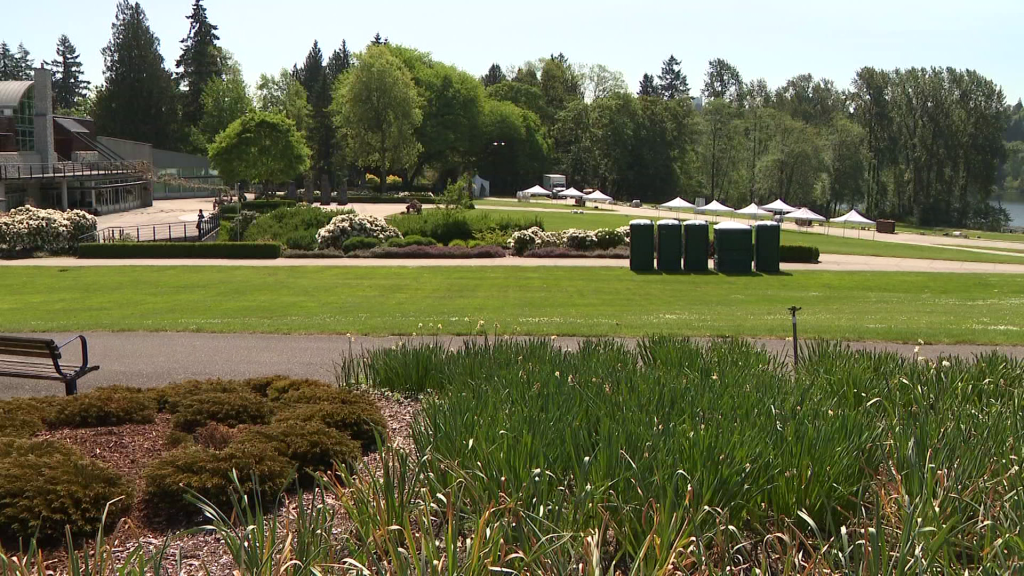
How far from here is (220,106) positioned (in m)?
91.5

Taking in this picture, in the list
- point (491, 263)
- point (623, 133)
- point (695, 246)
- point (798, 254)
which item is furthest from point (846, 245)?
point (623, 133)

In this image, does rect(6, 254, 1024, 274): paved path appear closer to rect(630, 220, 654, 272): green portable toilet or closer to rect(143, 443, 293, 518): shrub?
rect(630, 220, 654, 272): green portable toilet

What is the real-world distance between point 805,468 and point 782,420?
0.76m

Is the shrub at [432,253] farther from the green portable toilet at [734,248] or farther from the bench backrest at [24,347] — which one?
the bench backrest at [24,347]

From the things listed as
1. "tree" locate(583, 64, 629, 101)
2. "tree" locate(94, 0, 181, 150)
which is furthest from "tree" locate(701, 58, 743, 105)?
"tree" locate(94, 0, 181, 150)

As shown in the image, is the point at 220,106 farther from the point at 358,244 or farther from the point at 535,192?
the point at 358,244

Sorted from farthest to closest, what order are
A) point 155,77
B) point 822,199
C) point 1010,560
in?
point 155,77
point 822,199
point 1010,560

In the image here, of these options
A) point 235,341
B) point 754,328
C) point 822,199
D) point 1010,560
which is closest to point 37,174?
point 235,341

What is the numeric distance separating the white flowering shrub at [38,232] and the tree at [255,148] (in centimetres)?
2659

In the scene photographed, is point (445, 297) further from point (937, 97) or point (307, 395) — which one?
point (937, 97)

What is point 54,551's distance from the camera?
5.86 m

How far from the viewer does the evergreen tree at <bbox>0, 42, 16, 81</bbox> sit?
13450 cm

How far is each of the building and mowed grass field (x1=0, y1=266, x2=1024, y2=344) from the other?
91.6 ft

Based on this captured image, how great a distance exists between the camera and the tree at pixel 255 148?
208ft
